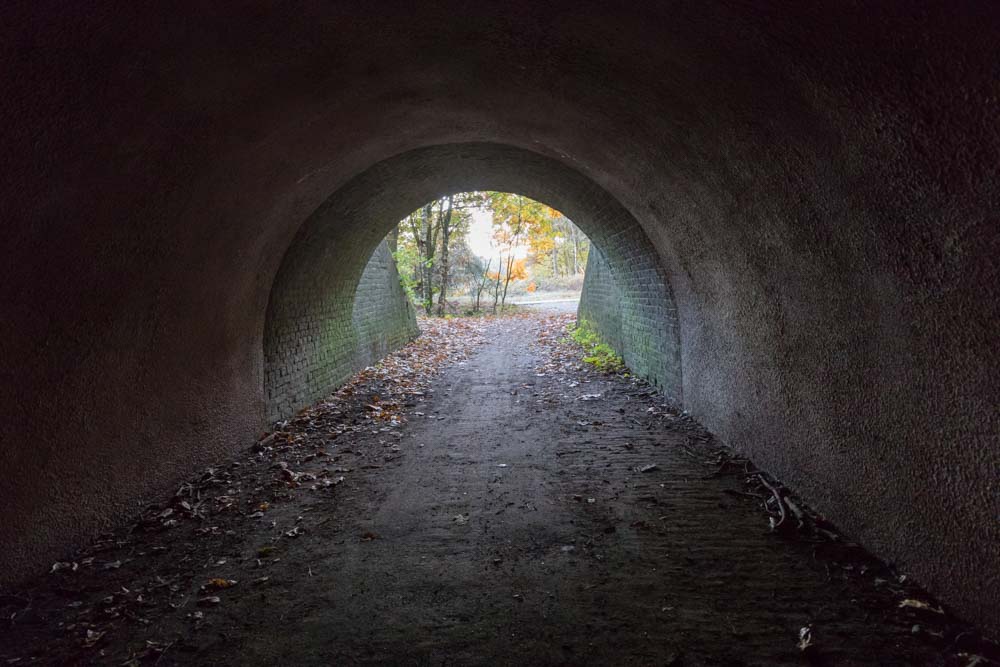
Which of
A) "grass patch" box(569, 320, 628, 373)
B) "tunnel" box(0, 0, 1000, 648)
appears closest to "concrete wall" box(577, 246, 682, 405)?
"grass patch" box(569, 320, 628, 373)

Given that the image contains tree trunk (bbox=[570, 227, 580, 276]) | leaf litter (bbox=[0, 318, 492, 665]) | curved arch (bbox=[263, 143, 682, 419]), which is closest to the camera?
leaf litter (bbox=[0, 318, 492, 665])

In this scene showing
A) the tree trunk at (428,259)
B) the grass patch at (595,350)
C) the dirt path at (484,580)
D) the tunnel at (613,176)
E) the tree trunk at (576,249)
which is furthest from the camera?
the tree trunk at (576,249)

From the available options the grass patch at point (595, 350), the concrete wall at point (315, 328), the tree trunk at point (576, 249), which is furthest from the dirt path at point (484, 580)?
the tree trunk at point (576, 249)

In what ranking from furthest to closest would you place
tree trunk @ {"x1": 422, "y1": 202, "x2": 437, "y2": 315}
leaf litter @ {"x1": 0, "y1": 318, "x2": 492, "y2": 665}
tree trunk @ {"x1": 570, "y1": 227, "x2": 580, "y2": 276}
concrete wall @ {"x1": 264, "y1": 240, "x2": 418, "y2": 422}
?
1. tree trunk @ {"x1": 570, "y1": 227, "x2": 580, "y2": 276}
2. tree trunk @ {"x1": 422, "y1": 202, "x2": 437, "y2": 315}
3. concrete wall @ {"x1": 264, "y1": 240, "x2": 418, "y2": 422}
4. leaf litter @ {"x1": 0, "y1": 318, "x2": 492, "y2": 665}

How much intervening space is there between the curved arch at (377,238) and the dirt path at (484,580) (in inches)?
85.2

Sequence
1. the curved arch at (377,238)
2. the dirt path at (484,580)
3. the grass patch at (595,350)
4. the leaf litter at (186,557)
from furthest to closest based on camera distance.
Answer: the grass patch at (595,350)
the curved arch at (377,238)
the leaf litter at (186,557)
the dirt path at (484,580)

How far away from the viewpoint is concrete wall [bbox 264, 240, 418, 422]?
732 cm

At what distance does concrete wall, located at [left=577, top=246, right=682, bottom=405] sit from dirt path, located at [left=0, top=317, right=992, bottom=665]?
6.44 feet

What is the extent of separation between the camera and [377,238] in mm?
10484

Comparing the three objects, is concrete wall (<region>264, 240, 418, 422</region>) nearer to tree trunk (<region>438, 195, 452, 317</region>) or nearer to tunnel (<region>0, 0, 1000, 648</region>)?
tunnel (<region>0, 0, 1000, 648</region>)

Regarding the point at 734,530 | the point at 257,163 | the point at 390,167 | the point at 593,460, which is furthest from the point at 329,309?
the point at 734,530

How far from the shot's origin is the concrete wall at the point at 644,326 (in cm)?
746

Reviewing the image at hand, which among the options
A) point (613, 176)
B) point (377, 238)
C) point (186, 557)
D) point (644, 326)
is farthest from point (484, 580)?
point (377, 238)

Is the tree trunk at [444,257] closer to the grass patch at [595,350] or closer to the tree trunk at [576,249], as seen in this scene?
the grass patch at [595,350]
